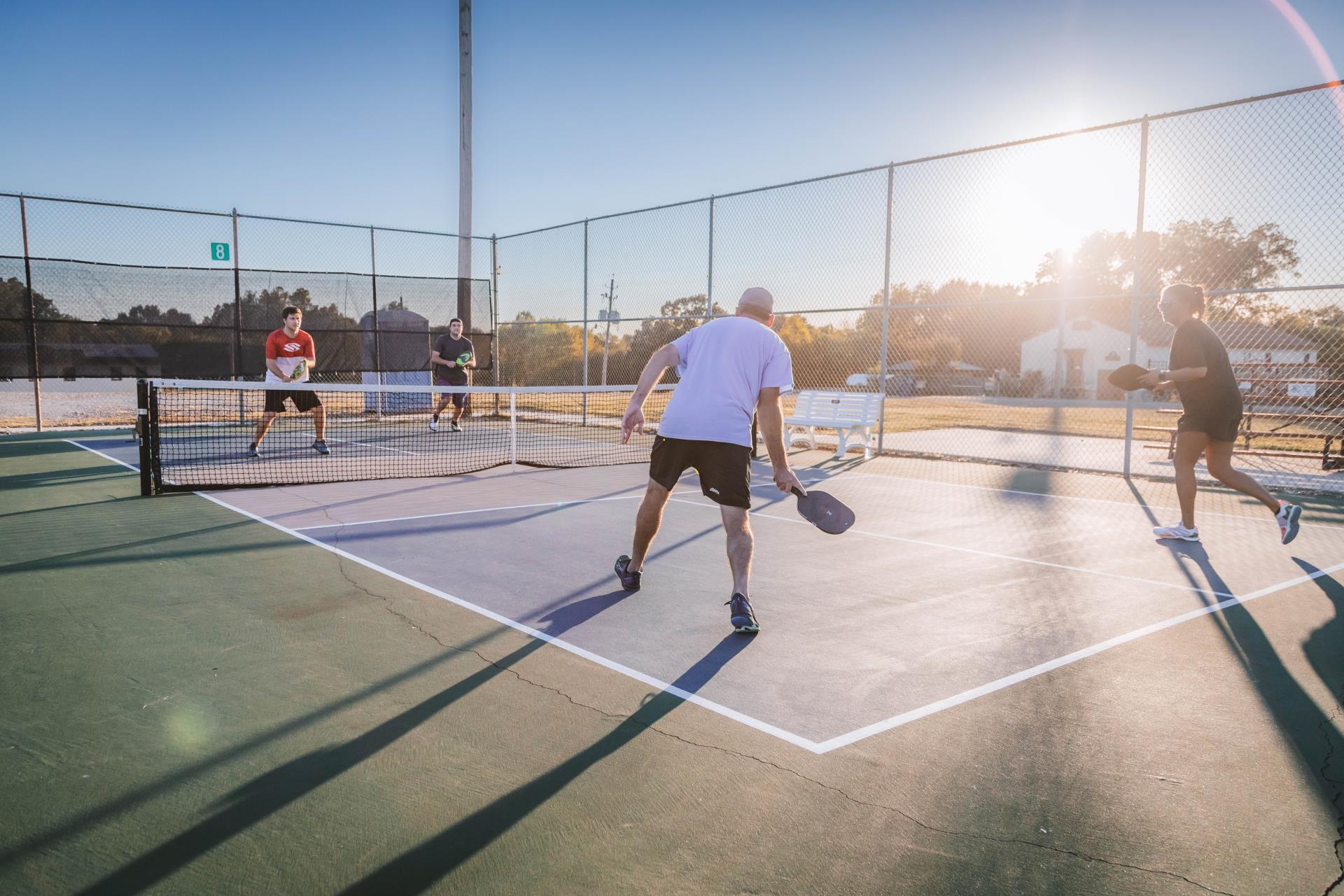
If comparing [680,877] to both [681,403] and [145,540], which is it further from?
[145,540]

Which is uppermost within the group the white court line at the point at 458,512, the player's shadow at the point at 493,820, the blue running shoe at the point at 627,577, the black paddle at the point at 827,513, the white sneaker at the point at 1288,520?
the black paddle at the point at 827,513

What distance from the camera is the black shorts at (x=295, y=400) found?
36.2ft

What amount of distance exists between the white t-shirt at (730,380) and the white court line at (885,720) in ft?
4.21

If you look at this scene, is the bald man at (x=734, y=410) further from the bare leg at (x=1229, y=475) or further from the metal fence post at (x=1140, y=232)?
the metal fence post at (x=1140, y=232)

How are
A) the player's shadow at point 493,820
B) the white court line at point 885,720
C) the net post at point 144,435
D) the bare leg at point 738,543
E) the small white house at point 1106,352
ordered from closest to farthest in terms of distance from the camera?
the player's shadow at point 493,820, the white court line at point 885,720, the bare leg at point 738,543, the net post at point 144,435, the small white house at point 1106,352

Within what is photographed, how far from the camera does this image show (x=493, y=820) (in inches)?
99.0

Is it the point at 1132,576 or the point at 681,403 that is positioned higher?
the point at 681,403

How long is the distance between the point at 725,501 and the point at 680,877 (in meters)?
2.36

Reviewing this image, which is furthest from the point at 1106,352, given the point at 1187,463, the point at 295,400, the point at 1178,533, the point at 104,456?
the point at 104,456

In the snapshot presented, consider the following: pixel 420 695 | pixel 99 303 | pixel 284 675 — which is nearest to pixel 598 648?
pixel 420 695

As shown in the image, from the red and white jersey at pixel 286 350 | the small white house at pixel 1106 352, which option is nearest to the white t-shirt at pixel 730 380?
the red and white jersey at pixel 286 350

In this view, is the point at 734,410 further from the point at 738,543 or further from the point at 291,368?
the point at 291,368

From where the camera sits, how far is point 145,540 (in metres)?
6.18

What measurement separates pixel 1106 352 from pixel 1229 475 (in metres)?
47.1
